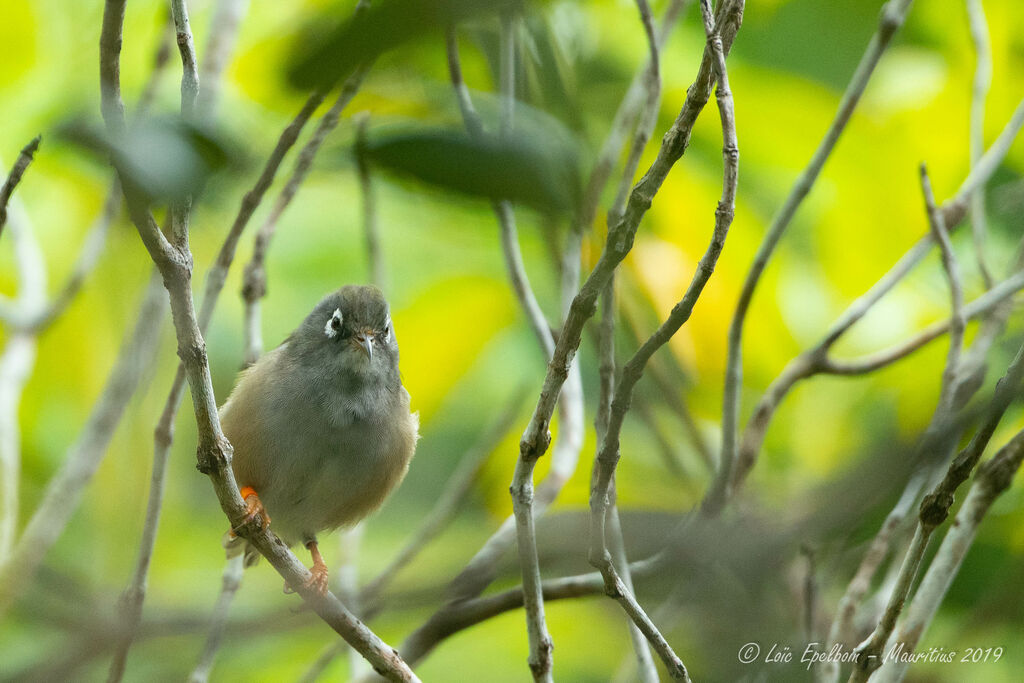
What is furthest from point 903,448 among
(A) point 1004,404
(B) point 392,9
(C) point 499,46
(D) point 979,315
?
(D) point 979,315

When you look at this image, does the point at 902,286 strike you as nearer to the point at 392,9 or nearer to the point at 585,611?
the point at 585,611

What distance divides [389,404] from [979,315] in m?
3.02

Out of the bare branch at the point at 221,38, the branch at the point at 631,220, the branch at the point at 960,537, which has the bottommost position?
the branch at the point at 960,537

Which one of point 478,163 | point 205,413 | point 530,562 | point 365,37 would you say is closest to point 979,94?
point 530,562

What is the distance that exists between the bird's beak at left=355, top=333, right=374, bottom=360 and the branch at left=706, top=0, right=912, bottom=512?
6.57 ft

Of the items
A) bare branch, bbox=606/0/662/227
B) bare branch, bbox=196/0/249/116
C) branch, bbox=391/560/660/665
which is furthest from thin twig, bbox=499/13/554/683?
bare branch, bbox=196/0/249/116

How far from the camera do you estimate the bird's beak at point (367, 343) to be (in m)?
5.48

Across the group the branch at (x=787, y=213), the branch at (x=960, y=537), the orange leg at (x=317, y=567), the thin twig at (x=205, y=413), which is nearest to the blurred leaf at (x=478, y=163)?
the thin twig at (x=205, y=413)

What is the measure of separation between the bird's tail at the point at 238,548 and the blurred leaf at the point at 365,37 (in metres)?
4.44

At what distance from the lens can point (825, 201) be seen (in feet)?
19.2

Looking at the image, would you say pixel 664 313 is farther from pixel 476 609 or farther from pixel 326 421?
pixel 476 609

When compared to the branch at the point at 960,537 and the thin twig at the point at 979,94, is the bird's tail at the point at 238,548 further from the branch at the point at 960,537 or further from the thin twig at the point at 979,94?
the thin twig at the point at 979,94

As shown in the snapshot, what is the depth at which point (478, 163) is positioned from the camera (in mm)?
1231

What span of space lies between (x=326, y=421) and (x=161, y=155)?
4.21m
